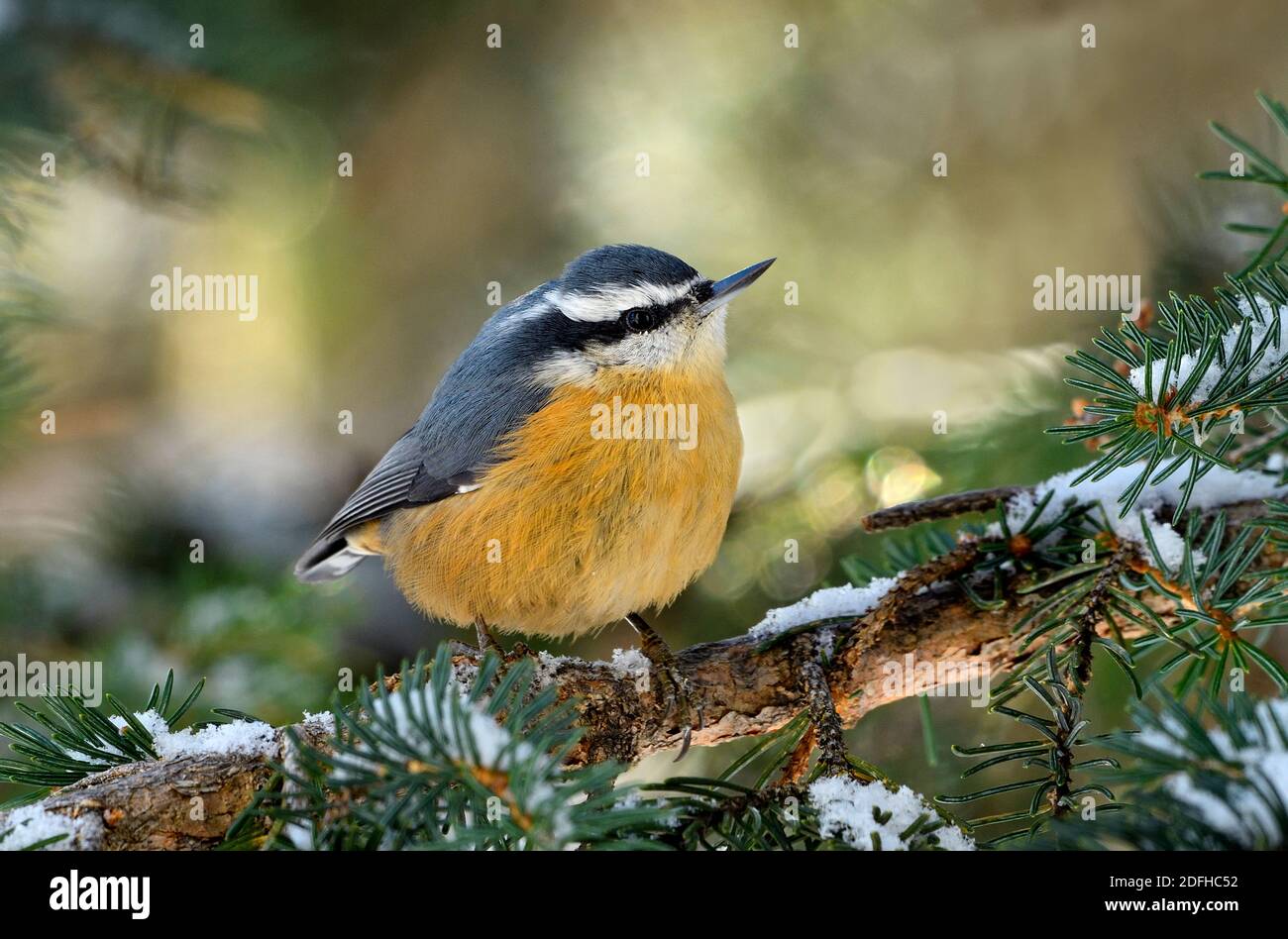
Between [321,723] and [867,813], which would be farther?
[321,723]

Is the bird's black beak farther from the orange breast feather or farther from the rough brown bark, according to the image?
the rough brown bark

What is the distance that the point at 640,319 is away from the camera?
8.46ft

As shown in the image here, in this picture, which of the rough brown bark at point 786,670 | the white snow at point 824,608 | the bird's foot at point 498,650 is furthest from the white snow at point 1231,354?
the bird's foot at point 498,650

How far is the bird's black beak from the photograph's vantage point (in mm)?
2520

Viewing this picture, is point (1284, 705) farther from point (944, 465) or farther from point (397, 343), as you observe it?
point (397, 343)

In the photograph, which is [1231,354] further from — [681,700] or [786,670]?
[681,700]

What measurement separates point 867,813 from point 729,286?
56.1 inches

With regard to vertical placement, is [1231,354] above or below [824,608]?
above

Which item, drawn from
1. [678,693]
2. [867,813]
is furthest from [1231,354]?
[678,693]

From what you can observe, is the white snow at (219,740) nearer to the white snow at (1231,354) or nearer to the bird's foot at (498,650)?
the bird's foot at (498,650)

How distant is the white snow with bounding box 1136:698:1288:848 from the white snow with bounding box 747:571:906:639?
96 centimetres

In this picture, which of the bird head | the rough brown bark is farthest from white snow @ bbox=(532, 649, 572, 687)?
the bird head
